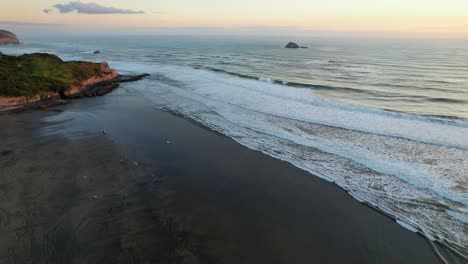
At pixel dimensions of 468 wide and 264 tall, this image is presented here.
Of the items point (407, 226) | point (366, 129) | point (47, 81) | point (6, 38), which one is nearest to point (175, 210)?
point (407, 226)

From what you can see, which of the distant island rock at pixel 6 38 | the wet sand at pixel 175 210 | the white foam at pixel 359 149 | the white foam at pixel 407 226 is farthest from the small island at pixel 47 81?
the distant island rock at pixel 6 38

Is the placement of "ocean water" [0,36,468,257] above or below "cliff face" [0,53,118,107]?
below

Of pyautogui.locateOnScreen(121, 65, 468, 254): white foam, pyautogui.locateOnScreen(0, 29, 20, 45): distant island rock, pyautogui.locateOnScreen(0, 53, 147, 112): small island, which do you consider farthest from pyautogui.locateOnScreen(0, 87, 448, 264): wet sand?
pyautogui.locateOnScreen(0, 29, 20, 45): distant island rock

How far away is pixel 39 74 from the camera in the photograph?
1252 inches

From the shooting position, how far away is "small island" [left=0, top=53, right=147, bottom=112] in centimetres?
2472

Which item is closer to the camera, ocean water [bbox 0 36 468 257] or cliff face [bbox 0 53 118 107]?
ocean water [bbox 0 36 468 257]

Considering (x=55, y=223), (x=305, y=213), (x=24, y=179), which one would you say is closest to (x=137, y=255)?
(x=55, y=223)

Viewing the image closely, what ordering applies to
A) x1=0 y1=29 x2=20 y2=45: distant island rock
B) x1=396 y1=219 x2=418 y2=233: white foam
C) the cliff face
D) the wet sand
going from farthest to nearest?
x1=0 y1=29 x2=20 y2=45: distant island rock
the cliff face
x1=396 y1=219 x2=418 y2=233: white foam
the wet sand

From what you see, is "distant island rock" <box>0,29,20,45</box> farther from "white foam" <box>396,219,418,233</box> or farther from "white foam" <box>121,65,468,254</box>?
"white foam" <box>396,219,418,233</box>

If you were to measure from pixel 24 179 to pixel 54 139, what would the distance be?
5450 mm

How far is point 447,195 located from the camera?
1145cm

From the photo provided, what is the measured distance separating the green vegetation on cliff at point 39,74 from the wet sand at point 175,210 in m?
12.2

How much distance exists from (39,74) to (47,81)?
3.79m

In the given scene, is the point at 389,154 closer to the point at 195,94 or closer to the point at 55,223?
the point at 55,223
